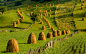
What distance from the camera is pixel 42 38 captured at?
111ft

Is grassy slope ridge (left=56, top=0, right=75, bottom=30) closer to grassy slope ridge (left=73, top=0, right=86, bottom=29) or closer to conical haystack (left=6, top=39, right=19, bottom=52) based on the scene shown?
grassy slope ridge (left=73, top=0, right=86, bottom=29)

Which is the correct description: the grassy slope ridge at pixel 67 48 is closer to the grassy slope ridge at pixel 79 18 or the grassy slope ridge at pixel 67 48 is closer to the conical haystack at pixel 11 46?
the conical haystack at pixel 11 46

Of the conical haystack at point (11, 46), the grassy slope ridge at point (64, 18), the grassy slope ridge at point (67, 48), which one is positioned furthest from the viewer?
the grassy slope ridge at point (64, 18)

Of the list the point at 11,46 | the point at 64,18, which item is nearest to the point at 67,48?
the point at 11,46

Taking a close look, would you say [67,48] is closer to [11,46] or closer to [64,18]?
[11,46]

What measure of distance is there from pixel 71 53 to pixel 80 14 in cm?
5883

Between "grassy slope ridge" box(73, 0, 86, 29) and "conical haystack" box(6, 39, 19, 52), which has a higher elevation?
"conical haystack" box(6, 39, 19, 52)

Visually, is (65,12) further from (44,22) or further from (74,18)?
(44,22)

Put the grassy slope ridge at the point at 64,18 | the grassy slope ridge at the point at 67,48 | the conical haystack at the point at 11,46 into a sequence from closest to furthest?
the conical haystack at the point at 11,46
the grassy slope ridge at the point at 67,48
the grassy slope ridge at the point at 64,18

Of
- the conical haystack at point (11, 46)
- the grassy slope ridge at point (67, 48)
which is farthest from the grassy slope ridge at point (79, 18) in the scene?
the conical haystack at point (11, 46)

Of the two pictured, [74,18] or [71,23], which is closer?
[71,23]

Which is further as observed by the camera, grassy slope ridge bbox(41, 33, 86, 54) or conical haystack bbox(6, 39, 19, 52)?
grassy slope ridge bbox(41, 33, 86, 54)

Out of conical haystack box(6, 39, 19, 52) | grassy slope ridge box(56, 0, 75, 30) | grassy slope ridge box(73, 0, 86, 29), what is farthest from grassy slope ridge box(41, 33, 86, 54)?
grassy slope ridge box(73, 0, 86, 29)

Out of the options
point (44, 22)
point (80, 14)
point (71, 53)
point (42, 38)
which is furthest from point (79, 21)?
point (71, 53)
